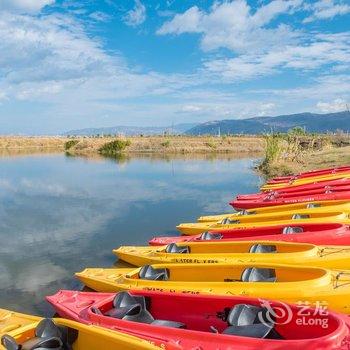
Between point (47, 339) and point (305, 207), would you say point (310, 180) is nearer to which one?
point (305, 207)

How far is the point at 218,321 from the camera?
261 inches

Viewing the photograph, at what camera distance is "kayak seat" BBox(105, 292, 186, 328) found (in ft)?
22.3

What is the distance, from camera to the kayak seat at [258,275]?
7992mm

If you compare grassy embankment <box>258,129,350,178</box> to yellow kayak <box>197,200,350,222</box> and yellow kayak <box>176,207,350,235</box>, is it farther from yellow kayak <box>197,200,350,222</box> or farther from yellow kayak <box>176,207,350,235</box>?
yellow kayak <box>176,207,350,235</box>

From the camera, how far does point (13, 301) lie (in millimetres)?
10641

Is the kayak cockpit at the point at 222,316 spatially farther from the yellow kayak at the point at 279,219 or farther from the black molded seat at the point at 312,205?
the black molded seat at the point at 312,205

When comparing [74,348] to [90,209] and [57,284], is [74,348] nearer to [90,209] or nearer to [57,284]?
[57,284]

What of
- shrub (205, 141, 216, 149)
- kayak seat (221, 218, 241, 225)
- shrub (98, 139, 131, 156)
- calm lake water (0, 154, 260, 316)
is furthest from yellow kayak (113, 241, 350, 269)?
shrub (205, 141, 216, 149)

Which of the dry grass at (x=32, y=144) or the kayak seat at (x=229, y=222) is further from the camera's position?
the dry grass at (x=32, y=144)

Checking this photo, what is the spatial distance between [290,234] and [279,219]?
283 cm

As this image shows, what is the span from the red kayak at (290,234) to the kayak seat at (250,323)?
15.7ft

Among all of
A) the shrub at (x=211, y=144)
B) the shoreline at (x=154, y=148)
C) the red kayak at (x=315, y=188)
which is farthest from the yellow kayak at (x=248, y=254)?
the shrub at (x=211, y=144)

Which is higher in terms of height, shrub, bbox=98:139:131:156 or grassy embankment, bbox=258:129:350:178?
shrub, bbox=98:139:131:156

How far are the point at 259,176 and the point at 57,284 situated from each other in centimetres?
2115
